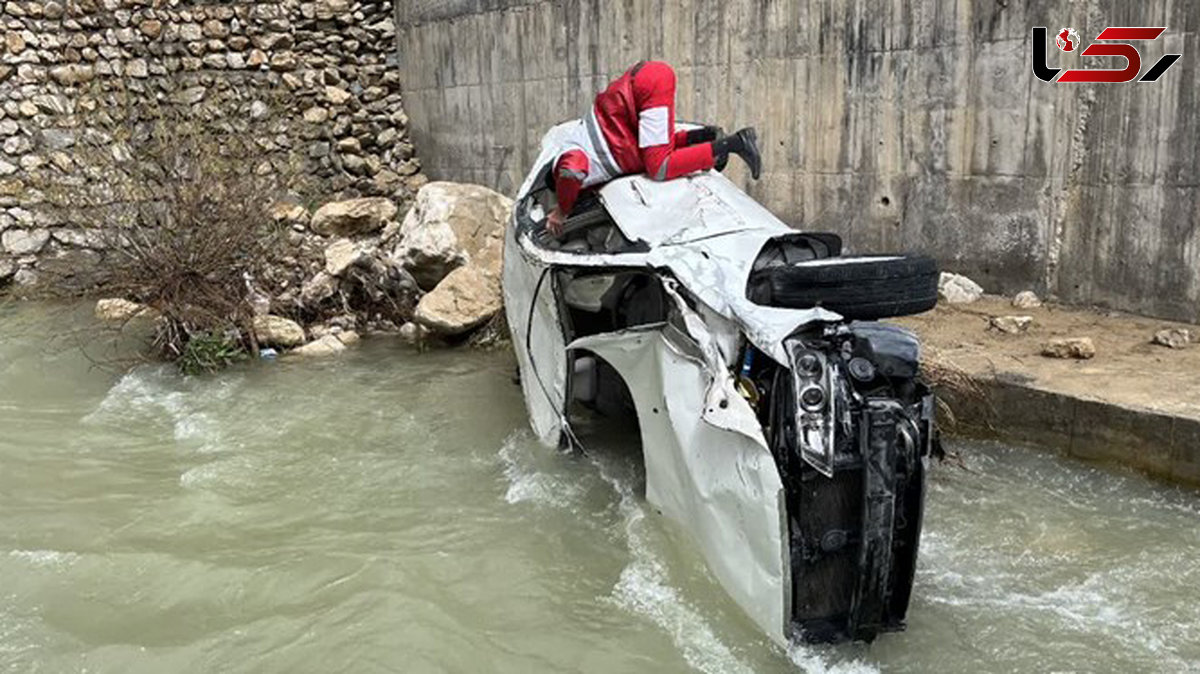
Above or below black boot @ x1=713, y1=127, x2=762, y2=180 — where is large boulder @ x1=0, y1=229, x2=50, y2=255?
below

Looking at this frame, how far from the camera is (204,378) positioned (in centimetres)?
761

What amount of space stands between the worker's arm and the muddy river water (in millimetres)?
1317

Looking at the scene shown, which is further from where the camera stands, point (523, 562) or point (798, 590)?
point (523, 562)

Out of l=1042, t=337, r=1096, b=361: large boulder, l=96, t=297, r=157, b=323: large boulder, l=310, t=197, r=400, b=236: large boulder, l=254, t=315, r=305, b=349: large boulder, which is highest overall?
l=310, t=197, r=400, b=236: large boulder

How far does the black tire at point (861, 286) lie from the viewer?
335 centimetres

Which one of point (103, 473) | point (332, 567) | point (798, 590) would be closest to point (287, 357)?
point (103, 473)

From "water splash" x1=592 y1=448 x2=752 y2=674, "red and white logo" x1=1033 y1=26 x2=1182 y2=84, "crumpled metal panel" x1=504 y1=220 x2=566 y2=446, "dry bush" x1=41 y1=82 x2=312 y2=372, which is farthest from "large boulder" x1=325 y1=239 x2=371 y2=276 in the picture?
"red and white logo" x1=1033 y1=26 x2=1182 y2=84

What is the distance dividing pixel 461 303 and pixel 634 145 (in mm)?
3433

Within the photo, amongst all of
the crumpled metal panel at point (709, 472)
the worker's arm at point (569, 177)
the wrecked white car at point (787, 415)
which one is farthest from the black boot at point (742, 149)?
the crumpled metal panel at point (709, 472)

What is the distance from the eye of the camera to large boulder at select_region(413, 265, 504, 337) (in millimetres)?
7945

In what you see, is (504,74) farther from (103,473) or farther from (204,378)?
(103,473)

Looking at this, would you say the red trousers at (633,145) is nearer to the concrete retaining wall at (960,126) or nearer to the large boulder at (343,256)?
the concrete retaining wall at (960,126)

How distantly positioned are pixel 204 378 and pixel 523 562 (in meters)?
4.27

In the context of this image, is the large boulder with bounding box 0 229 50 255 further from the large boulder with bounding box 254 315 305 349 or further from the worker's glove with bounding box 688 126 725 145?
the worker's glove with bounding box 688 126 725 145
